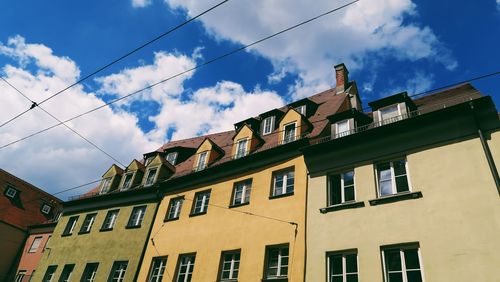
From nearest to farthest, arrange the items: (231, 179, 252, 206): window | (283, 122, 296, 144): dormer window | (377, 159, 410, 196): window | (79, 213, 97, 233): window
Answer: (377, 159, 410, 196): window
(231, 179, 252, 206): window
(283, 122, 296, 144): dormer window
(79, 213, 97, 233): window

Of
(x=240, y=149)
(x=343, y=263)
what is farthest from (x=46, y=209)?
(x=343, y=263)

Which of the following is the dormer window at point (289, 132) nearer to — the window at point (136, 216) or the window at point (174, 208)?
the window at point (174, 208)

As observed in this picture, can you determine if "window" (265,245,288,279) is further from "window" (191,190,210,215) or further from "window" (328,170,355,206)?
"window" (191,190,210,215)

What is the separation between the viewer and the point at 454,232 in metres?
10.1

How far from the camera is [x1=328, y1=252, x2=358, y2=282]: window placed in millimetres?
11164

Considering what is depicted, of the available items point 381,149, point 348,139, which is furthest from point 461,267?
point 348,139

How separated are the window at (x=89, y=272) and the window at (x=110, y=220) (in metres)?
2.40

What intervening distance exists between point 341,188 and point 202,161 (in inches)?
393

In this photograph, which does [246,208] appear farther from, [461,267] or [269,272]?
[461,267]

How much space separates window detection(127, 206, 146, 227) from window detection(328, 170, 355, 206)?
12697 millimetres

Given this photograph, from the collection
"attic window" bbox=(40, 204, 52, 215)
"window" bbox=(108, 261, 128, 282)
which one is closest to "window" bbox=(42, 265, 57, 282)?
"window" bbox=(108, 261, 128, 282)

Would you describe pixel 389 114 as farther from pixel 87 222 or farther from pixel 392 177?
pixel 87 222

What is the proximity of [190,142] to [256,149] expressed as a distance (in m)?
11.8

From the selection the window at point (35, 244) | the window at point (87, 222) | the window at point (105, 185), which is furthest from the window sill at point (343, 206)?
the window at point (35, 244)
